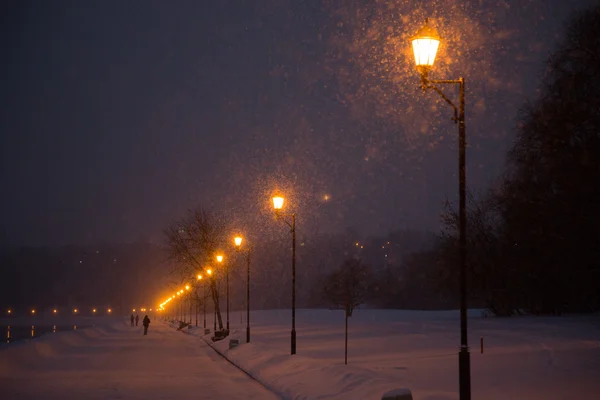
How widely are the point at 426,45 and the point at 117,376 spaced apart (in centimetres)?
1615

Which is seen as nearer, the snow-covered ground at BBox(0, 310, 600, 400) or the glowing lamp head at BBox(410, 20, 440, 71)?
the glowing lamp head at BBox(410, 20, 440, 71)

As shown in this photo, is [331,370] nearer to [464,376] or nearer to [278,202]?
[464,376]

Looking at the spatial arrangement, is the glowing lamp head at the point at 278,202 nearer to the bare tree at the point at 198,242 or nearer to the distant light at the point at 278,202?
the distant light at the point at 278,202

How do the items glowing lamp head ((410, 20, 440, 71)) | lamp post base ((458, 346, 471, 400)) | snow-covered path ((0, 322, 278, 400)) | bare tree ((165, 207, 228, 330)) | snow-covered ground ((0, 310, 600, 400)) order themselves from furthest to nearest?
bare tree ((165, 207, 228, 330)) < snow-covered path ((0, 322, 278, 400)) < snow-covered ground ((0, 310, 600, 400)) < glowing lamp head ((410, 20, 440, 71)) < lamp post base ((458, 346, 471, 400))

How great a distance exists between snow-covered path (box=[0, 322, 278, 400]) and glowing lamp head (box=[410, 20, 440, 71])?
373 inches

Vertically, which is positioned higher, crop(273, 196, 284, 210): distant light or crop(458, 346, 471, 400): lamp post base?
crop(273, 196, 284, 210): distant light

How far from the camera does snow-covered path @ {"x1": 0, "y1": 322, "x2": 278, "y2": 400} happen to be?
1911 cm

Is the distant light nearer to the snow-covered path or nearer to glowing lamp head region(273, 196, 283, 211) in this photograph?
glowing lamp head region(273, 196, 283, 211)

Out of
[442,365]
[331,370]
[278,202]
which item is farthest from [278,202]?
[331,370]

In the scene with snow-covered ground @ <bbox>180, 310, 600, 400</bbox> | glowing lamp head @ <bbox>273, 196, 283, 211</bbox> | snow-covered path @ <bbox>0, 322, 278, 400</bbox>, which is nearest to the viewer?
snow-covered ground @ <bbox>180, 310, 600, 400</bbox>

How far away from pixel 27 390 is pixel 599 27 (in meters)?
25.4

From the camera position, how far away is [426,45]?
12727 mm

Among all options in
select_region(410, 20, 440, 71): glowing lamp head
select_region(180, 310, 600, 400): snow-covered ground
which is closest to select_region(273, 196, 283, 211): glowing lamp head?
select_region(180, 310, 600, 400): snow-covered ground

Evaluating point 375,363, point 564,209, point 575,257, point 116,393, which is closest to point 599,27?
point 564,209
